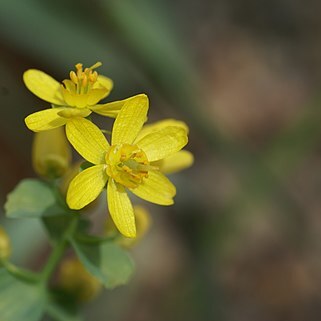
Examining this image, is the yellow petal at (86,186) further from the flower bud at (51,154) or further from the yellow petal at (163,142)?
the flower bud at (51,154)

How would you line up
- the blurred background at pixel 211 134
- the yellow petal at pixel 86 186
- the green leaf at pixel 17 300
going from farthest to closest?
the blurred background at pixel 211 134 < the green leaf at pixel 17 300 < the yellow petal at pixel 86 186

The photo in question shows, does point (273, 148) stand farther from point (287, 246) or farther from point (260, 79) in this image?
point (260, 79)

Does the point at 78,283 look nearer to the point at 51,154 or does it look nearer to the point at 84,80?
the point at 51,154

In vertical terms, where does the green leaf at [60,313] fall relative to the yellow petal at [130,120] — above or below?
below

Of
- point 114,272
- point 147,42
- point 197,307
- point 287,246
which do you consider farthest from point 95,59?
point 114,272

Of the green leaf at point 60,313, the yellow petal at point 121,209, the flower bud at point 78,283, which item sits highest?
the yellow petal at point 121,209

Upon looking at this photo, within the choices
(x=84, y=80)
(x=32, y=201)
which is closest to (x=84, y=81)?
(x=84, y=80)

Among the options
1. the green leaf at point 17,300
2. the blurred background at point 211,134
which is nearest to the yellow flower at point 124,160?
the green leaf at point 17,300

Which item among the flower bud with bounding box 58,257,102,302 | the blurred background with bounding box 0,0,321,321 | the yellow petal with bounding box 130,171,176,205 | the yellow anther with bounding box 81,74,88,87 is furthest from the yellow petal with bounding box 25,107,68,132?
the blurred background with bounding box 0,0,321,321
